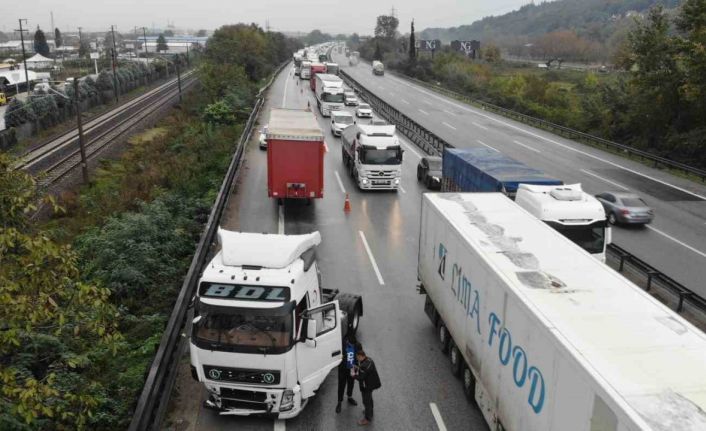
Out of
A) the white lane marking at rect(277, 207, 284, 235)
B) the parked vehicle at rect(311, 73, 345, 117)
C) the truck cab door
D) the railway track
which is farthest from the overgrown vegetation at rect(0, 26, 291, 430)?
the parked vehicle at rect(311, 73, 345, 117)

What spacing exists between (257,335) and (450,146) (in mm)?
26669

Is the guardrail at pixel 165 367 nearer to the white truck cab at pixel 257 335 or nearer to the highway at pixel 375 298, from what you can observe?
the highway at pixel 375 298

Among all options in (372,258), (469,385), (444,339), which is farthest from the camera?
(372,258)

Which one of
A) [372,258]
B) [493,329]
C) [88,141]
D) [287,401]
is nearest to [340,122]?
[88,141]

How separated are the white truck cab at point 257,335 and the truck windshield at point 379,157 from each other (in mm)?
18812

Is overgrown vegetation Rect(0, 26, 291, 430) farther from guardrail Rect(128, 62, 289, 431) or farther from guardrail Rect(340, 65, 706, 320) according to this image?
guardrail Rect(340, 65, 706, 320)

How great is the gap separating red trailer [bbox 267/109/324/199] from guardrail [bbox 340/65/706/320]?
1185cm

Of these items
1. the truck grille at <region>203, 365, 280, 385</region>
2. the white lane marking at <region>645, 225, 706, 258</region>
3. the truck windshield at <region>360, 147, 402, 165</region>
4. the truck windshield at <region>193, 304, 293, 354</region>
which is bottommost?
the white lane marking at <region>645, 225, 706, 258</region>

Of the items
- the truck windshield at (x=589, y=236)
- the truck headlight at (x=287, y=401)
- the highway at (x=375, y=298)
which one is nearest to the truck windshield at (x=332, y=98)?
the highway at (x=375, y=298)

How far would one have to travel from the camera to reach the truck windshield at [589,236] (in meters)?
16.9

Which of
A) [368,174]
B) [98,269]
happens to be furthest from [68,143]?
[98,269]

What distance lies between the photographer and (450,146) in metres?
35.7

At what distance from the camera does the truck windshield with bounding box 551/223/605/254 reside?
16.9m

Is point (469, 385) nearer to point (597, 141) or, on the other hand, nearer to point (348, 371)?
point (348, 371)
